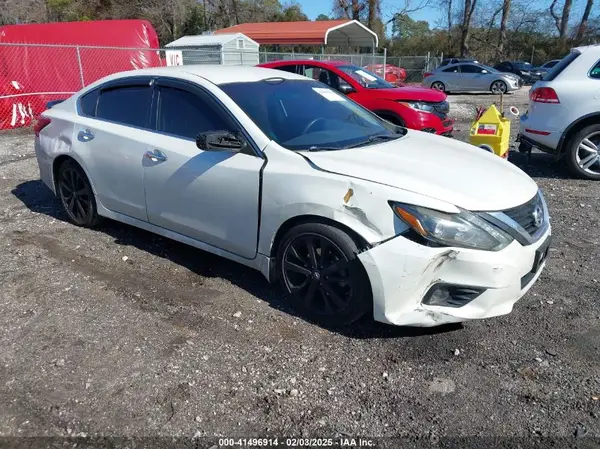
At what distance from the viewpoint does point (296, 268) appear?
10.9ft

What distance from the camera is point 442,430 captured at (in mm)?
2439

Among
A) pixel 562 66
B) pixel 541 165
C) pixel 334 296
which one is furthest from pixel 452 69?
pixel 334 296

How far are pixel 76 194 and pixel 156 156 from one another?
5.00 feet

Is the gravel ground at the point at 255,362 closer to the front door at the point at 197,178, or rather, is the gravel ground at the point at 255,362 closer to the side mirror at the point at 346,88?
the front door at the point at 197,178

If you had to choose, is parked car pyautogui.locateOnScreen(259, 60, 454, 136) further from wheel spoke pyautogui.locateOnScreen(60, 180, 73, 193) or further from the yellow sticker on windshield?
wheel spoke pyautogui.locateOnScreen(60, 180, 73, 193)

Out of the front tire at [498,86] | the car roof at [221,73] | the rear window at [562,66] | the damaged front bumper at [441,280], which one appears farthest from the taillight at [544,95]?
the front tire at [498,86]

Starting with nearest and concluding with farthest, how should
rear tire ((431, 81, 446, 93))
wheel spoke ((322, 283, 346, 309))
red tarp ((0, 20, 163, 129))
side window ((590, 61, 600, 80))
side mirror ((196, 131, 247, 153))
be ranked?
wheel spoke ((322, 283, 346, 309)), side mirror ((196, 131, 247, 153)), side window ((590, 61, 600, 80)), red tarp ((0, 20, 163, 129)), rear tire ((431, 81, 446, 93))

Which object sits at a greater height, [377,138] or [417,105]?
[377,138]

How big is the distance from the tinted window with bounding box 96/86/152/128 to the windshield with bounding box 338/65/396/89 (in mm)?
5496

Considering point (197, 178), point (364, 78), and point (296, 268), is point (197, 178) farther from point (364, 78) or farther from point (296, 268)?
point (364, 78)

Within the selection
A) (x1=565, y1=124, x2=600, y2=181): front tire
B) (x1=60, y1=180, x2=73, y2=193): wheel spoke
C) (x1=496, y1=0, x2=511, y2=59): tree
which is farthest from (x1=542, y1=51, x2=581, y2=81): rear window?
(x1=496, y1=0, x2=511, y2=59): tree

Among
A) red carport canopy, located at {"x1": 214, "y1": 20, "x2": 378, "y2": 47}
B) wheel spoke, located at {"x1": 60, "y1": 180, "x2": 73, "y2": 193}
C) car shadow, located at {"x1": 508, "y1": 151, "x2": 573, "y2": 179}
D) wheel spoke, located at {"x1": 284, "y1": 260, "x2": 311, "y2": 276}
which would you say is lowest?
car shadow, located at {"x1": 508, "y1": 151, "x2": 573, "y2": 179}

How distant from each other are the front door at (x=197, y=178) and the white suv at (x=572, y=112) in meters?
5.01

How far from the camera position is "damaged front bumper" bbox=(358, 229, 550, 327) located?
2805 millimetres
